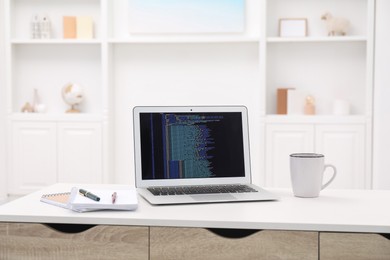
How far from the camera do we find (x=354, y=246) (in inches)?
56.7

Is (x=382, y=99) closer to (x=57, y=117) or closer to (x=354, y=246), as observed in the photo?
(x=57, y=117)

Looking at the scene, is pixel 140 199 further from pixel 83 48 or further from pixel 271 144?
pixel 83 48

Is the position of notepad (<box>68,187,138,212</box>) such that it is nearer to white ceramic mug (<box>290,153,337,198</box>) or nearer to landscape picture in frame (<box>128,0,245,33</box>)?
white ceramic mug (<box>290,153,337,198</box>)

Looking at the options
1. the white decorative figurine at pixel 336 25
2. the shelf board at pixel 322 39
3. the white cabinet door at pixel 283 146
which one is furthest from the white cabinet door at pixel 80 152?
the white decorative figurine at pixel 336 25

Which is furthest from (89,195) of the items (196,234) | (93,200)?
(196,234)

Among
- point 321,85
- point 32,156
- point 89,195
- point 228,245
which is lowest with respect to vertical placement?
point 32,156

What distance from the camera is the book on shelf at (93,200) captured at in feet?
5.14

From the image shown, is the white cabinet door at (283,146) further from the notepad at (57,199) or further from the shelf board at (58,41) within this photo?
the notepad at (57,199)

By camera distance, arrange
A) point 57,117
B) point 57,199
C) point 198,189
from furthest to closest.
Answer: point 57,117 → point 198,189 → point 57,199

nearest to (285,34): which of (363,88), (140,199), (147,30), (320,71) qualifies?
(320,71)

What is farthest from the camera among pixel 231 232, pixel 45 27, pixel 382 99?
pixel 45 27

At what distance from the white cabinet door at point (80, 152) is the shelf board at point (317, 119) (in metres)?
1.36

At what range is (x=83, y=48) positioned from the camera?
4.70m

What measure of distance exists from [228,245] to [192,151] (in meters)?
0.46
